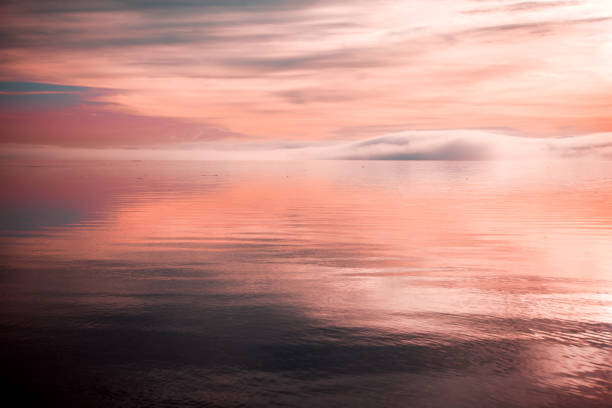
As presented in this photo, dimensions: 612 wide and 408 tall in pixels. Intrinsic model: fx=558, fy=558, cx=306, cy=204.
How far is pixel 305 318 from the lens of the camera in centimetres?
1103

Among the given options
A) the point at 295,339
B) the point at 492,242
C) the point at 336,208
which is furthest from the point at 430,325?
the point at 336,208

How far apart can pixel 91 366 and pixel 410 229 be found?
1862 centimetres

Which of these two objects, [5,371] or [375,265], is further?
[375,265]

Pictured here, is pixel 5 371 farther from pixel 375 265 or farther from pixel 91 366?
pixel 375 265

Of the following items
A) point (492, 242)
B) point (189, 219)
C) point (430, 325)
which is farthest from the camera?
point (189, 219)

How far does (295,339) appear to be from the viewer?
9.77m

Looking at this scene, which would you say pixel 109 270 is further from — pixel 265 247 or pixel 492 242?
pixel 492 242

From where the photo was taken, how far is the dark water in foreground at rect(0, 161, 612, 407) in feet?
25.7

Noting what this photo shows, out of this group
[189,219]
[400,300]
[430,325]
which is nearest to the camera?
[430,325]

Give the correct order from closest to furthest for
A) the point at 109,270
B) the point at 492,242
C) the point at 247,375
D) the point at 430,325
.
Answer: the point at 247,375 → the point at 430,325 → the point at 109,270 → the point at 492,242

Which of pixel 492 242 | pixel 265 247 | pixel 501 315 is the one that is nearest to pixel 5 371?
pixel 501 315

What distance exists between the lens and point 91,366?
27.9 feet

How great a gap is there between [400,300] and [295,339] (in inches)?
142

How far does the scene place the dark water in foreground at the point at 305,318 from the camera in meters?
7.82
